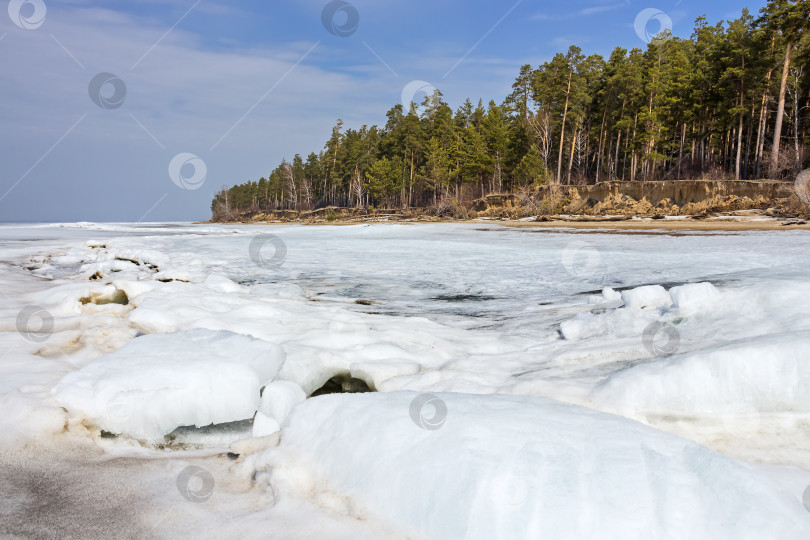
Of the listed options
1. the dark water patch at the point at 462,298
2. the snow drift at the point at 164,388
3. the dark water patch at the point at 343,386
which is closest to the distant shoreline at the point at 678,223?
the dark water patch at the point at 462,298

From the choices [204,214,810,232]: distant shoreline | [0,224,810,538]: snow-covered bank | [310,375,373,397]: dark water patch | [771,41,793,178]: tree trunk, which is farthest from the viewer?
[771,41,793,178]: tree trunk

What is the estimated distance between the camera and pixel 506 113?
5688 cm

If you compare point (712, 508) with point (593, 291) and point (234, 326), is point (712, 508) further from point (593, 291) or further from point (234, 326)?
point (593, 291)

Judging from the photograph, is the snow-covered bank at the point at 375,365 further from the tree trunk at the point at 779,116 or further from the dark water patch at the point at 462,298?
the tree trunk at the point at 779,116

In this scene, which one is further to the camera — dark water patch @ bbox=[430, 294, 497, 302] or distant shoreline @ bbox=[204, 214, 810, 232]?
distant shoreline @ bbox=[204, 214, 810, 232]

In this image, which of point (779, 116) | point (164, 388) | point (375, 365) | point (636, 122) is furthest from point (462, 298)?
point (636, 122)

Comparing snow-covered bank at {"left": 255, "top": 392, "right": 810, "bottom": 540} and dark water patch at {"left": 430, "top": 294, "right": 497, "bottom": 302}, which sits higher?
snow-covered bank at {"left": 255, "top": 392, "right": 810, "bottom": 540}

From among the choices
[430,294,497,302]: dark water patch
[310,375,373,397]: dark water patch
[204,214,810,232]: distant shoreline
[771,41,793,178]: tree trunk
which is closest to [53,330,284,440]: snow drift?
[310,375,373,397]: dark water patch

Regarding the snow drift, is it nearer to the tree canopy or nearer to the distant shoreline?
the distant shoreline

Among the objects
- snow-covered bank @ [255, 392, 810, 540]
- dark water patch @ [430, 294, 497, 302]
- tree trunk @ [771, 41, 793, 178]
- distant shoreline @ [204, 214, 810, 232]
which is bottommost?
dark water patch @ [430, 294, 497, 302]

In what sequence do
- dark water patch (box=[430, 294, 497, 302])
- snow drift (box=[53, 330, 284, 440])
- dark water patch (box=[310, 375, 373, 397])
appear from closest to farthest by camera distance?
snow drift (box=[53, 330, 284, 440]) → dark water patch (box=[310, 375, 373, 397]) → dark water patch (box=[430, 294, 497, 302])

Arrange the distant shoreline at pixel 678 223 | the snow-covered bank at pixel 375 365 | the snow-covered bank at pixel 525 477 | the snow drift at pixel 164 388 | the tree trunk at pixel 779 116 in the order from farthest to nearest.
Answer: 1. the tree trunk at pixel 779 116
2. the distant shoreline at pixel 678 223
3. the snow drift at pixel 164 388
4. the snow-covered bank at pixel 375 365
5. the snow-covered bank at pixel 525 477

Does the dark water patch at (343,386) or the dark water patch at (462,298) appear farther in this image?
the dark water patch at (462,298)

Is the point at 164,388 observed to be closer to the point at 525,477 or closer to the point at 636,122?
the point at 525,477
